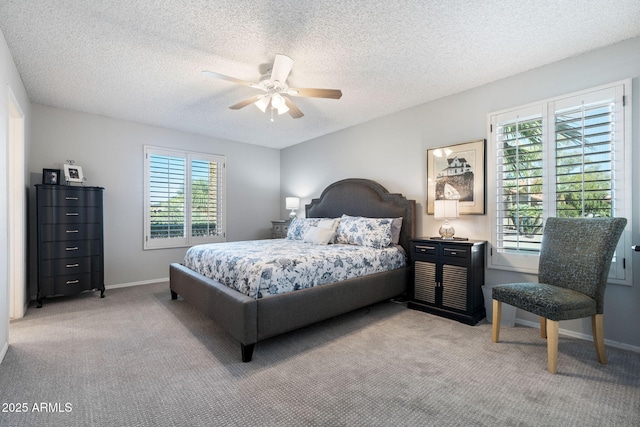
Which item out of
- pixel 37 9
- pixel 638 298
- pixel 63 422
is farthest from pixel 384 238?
pixel 37 9

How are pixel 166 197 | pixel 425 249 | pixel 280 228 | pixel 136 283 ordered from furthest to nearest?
pixel 280 228 < pixel 166 197 < pixel 136 283 < pixel 425 249

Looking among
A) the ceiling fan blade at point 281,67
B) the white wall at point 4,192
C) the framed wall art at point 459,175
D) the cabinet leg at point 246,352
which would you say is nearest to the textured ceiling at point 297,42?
the ceiling fan blade at point 281,67

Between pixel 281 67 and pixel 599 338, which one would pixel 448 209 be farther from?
pixel 281 67

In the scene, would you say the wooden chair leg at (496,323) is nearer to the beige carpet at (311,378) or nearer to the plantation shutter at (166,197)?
the beige carpet at (311,378)

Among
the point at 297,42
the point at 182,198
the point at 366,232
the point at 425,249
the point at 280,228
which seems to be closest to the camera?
the point at 297,42

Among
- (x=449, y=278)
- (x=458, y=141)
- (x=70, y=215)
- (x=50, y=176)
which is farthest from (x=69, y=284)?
(x=458, y=141)

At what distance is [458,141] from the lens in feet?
11.6

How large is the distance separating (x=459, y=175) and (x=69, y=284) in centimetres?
507

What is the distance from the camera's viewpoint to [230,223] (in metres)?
5.66

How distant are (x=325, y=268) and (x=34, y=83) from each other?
Answer: 3.86 m

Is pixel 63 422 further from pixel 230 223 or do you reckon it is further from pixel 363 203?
pixel 230 223

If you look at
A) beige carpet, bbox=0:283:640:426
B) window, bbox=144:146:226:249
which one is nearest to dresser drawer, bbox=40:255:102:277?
beige carpet, bbox=0:283:640:426

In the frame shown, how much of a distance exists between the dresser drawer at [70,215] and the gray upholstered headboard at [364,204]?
321 centimetres

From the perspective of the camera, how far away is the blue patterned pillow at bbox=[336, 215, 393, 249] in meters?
3.68
